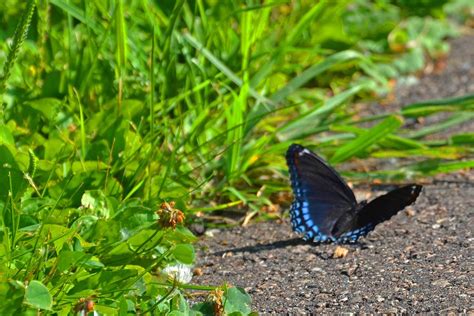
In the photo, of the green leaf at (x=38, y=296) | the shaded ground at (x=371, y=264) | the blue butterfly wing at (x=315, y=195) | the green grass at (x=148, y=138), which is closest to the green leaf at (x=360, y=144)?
the green grass at (x=148, y=138)

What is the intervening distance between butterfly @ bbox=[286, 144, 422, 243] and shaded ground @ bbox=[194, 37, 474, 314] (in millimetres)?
→ 59

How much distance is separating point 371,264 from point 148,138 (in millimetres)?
846

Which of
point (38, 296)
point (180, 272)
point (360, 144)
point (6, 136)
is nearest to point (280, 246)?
point (180, 272)

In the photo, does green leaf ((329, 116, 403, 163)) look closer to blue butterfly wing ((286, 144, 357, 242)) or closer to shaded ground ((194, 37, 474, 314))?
shaded ground ((194, 37, 474, 314))

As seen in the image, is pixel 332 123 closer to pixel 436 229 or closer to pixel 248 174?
pixel 248 174

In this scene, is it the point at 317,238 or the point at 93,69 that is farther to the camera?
the point at 93,69

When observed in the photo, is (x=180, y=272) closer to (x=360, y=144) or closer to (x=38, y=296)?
(x=38, y=296)

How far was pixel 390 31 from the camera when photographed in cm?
546

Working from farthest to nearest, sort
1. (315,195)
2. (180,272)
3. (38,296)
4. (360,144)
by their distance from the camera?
(360,144)
(315,195)
(180,272)
(38,296)

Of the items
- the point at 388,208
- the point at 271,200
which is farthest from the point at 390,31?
the point at 388,208

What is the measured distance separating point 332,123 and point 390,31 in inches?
52.6

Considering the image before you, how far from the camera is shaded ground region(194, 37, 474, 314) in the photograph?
9.83 feet

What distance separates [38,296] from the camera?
8.33ft

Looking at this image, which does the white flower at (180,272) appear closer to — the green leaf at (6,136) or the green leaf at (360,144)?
the green leaf at (6,136)
